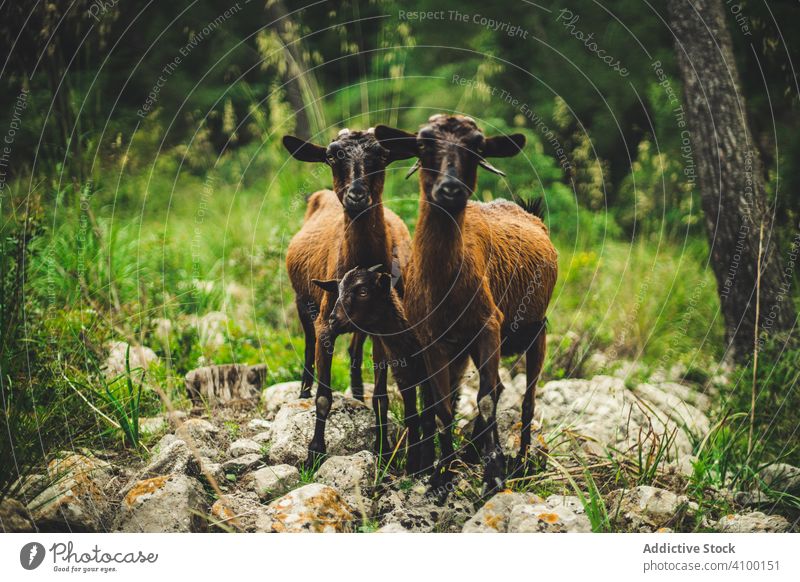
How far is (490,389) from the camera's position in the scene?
4.53m

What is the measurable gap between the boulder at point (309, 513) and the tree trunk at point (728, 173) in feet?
15.3

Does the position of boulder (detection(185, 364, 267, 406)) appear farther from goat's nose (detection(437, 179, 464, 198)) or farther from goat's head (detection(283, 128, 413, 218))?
goat's nose (detection(437, 179, 464, 198))

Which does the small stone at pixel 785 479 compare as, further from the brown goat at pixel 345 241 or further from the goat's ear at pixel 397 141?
the goat's ear at pixel 397 141

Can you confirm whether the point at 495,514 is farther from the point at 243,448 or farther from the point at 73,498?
the point at 73,498

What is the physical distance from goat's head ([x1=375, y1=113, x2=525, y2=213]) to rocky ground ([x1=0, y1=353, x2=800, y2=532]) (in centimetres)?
200

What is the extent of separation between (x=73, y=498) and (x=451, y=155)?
11.1ft

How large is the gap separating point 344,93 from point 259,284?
3.56 m

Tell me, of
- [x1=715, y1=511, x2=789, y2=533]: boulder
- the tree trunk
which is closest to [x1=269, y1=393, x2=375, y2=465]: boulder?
[x1=715, y1=511, x2=789, y2=533]: boulder

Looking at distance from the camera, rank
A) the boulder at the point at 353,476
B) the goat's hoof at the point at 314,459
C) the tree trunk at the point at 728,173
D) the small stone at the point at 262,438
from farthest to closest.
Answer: the tree trunk at the point at 728,173 < the small stone at the point at 262,438 < the goat's hoof at the point at 314,459 < the boulder at the point at 353,476

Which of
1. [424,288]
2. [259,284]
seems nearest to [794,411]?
[424,288]

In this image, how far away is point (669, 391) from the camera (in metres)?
7.16

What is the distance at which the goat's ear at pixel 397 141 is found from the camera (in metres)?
4.26

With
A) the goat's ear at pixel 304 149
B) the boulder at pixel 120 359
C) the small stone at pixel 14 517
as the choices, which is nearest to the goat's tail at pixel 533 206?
the goat's ear at pixel 304 149

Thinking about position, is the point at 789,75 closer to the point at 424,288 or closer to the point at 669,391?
the point at 669,391
